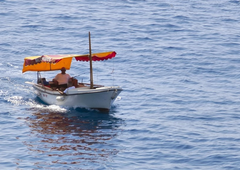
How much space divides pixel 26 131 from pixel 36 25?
25.8m

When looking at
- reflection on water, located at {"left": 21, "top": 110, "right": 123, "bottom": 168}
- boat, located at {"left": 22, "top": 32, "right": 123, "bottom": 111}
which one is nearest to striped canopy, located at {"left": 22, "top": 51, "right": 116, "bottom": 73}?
boat, located at {"left": 22, "top": 32, "right": 123, "bottom": 111}

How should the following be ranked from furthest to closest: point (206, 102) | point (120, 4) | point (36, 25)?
point (120, 4) < point (36, 25) < point (206, 102)

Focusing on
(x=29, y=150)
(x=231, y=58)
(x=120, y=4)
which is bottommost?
(x=29, y=150)

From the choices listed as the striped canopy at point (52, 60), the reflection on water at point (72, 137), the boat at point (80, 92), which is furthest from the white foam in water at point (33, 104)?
the striped canopy at point (52, 60)

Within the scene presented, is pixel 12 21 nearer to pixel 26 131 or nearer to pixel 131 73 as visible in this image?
pixel 131 73

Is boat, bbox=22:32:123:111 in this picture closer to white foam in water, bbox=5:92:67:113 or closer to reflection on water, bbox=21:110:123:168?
white foam in water, bbox=5:92:67:113

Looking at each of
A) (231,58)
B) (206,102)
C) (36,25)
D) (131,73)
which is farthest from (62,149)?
(36,25)

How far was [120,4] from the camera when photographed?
60781 millimetres

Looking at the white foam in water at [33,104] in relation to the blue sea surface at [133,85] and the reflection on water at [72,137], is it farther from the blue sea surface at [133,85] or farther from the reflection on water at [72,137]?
the reflection on water at [72,137]

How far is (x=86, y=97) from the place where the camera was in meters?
32.5

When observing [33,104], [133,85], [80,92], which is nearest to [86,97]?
[80,92]

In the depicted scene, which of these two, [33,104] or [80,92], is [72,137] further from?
[33,104]

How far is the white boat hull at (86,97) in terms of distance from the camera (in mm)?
31844

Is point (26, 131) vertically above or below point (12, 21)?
below
